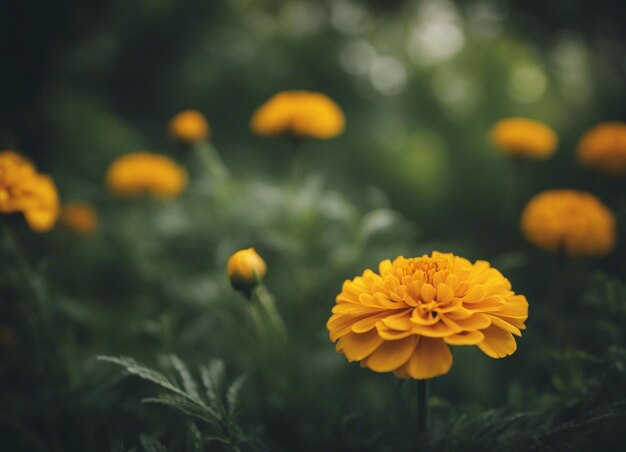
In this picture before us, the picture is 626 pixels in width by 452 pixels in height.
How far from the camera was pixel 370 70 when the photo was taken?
108 inches

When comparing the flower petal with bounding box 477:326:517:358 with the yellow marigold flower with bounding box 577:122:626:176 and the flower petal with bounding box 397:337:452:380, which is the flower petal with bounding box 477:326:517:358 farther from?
the yellow marigold flower with bounding box 577:122:626:176

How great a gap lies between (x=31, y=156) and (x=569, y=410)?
212cm

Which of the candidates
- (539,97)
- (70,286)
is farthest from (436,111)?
(70,286)

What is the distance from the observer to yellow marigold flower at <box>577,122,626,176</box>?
3.97ft

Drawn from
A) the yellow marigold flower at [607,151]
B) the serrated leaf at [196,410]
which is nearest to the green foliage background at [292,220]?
the serrated leaf at [196,410]

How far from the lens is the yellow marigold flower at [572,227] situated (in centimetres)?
99

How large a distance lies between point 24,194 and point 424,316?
0.82 m

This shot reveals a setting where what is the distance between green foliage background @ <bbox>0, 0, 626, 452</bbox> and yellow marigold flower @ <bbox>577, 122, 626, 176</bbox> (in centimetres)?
12

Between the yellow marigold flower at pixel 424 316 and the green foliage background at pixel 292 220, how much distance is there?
0.16 metres

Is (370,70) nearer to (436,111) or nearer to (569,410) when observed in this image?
(436,111)

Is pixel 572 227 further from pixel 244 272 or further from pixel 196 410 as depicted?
pixel 196 410

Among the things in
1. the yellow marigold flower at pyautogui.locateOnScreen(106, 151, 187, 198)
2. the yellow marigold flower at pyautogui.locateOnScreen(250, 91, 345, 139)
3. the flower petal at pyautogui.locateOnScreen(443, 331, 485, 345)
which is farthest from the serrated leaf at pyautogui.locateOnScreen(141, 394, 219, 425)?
the yellow marigold flower at pyautogui.locateOnScreen(106, 151, 187, 198)

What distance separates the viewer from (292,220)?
120 centimetres

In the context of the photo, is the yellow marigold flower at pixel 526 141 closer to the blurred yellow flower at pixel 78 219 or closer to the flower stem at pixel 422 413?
the flower stem at pixel 422 413
